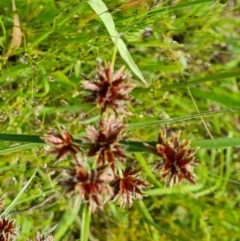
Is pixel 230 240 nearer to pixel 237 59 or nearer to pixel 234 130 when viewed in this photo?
pixel 234 130

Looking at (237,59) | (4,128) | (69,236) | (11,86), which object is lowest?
(69,236)

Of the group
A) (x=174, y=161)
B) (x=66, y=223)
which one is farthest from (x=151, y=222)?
(x=174, y=161)

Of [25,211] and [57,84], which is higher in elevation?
[57,84]

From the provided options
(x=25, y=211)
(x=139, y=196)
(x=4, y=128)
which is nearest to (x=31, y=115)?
(x=4, y=128)

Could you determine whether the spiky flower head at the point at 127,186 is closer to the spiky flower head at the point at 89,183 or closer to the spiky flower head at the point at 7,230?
the spiky flower head at the point at 89,183

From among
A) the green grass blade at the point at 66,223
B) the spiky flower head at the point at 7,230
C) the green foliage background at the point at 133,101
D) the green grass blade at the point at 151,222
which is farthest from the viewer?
the green grass blade at the point at 66,223

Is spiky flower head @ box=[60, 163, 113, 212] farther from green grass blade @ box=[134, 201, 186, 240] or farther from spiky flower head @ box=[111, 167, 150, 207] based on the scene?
green grass blade @ box=[134, 201, 186, 240]

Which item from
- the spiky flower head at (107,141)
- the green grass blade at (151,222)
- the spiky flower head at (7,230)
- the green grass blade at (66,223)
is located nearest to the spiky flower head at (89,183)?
the spiky flower head at (107,141)
